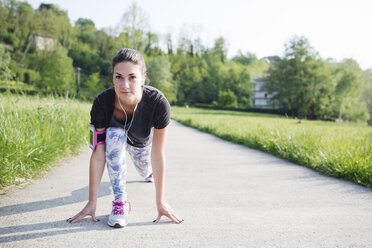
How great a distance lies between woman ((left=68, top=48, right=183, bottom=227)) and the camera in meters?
2.00

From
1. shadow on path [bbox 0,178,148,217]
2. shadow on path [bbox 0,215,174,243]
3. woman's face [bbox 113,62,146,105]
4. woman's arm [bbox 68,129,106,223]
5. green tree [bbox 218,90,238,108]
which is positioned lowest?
shadow on path [bbox 0,178,148,217]

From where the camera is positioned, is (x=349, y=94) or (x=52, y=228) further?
(x=349, y=94)

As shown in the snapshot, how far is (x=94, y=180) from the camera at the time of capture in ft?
6.72

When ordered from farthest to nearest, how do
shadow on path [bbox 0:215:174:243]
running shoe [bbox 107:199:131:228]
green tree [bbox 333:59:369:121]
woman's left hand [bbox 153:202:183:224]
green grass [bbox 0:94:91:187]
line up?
green tree [bbox 333:59:369:121]
green grass [bbox 0:94:91:187]
woman's left hand [bbox 153:202:183:224]
running shoe [bbox 107:199:131:228]
shadow on path [bbox 0:215:174:243]

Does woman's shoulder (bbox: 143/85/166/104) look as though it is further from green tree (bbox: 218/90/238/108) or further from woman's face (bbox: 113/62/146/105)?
green tree (bbox: 218/90/238/108)

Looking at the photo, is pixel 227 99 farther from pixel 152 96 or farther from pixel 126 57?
pixel 126 57

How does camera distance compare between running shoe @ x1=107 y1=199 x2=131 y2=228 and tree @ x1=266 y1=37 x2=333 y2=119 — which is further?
tree @ x1=266 y1=37 x2=333 y2=119

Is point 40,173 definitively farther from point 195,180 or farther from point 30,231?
point 195,180

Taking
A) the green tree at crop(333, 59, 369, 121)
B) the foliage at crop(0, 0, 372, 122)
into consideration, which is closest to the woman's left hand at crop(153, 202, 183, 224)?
the foliage at crop(0, 0, 372, 122)

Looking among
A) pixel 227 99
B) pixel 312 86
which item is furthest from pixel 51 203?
pixel 227 99

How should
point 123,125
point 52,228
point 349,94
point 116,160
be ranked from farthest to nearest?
point 349,94, point 123,125, point 116,160, point 52,228

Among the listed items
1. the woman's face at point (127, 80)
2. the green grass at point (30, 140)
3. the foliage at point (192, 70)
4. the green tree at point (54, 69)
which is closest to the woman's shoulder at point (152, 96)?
the woman's face at point (127, 80)

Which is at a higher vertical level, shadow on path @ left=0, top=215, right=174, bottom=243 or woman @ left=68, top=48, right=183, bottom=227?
woman @ left=68, top=48, right=183, bottom=227

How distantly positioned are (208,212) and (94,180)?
1009 mm
